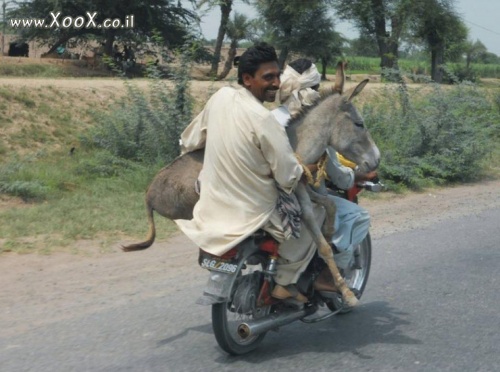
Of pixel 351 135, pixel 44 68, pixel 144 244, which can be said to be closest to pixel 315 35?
pixel 44 68

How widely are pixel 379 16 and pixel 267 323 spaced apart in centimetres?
3812

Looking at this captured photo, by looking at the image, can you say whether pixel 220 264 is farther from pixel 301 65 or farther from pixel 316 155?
pixel 301 65

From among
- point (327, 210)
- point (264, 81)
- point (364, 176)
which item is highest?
point (264, 81)

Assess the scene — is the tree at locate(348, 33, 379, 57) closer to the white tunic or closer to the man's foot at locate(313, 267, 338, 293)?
the man's foot at locate(313, 267, 338, 293)

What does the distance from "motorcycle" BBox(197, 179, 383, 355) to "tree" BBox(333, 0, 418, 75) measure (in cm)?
3314

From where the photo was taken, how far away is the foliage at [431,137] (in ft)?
42.2

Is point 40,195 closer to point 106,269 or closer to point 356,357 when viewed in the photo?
point 106,269

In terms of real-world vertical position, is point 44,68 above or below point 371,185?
below

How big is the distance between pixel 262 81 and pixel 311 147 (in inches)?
22.6

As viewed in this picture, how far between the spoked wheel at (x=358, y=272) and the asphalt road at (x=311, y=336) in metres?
0.18

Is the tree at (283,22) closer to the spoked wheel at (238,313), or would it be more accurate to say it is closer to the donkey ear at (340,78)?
the donkey ear at (340,78)

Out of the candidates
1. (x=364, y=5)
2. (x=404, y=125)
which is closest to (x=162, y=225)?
(x=404, y=125)

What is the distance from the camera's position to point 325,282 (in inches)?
194

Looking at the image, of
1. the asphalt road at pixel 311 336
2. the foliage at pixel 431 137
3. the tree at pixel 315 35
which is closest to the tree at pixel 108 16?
the tree at pixel 315 35
